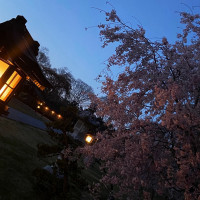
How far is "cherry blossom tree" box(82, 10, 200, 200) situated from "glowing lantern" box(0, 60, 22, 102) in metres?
3.23

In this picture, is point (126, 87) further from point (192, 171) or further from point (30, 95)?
point (30, 95)

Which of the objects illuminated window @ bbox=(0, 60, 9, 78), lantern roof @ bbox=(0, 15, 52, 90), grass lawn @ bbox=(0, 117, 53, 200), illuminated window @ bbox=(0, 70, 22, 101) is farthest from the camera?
grass lawn @ bbox=(0, 117, 53, 200)

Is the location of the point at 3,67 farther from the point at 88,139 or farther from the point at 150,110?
the point at 88,139

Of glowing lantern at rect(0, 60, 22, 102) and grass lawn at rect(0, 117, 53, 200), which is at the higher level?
glowing lantern at rect(0, 60, 22, 102)

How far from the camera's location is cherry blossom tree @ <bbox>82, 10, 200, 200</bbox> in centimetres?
484

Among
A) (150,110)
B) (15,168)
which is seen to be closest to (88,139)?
(15,168)

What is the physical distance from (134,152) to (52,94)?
3769 cm

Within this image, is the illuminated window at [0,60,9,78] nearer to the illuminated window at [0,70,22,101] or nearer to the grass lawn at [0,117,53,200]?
the illuminated window at [0,70,22,101]

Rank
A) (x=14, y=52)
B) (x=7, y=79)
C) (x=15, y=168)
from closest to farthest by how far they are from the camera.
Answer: (x=14, y=52)
(x=7, y=79)
(x=15, y=168)

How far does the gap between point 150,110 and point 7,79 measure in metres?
4.13

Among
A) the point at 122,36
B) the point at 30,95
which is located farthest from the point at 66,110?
the point at 30,95

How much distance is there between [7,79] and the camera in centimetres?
468

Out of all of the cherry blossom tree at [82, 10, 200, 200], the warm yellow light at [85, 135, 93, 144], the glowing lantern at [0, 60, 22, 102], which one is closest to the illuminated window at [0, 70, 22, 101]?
the glowing lantern at [0, 60, 22, 102]

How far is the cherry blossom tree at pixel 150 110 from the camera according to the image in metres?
4.84
